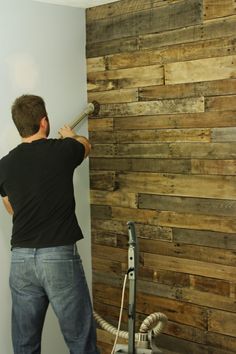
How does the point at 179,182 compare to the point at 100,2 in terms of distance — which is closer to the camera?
the point at 179,182

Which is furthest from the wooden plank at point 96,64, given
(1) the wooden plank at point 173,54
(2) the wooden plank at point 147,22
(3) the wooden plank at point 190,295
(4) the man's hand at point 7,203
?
(3) the wooden plank at point 190,295

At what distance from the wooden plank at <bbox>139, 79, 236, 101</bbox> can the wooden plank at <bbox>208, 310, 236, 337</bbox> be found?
116 cm

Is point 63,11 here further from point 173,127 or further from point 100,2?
point 173,127

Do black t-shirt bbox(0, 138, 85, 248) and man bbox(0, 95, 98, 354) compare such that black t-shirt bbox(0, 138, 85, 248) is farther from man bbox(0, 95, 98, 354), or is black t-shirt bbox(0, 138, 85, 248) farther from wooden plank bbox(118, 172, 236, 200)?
wooden plank bbox(118, 172, 236, 200)

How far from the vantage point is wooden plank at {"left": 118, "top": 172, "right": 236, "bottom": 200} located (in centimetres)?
265

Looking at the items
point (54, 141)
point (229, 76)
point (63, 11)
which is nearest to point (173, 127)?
point (229, 76)

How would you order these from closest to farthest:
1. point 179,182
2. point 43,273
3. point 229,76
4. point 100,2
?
point 43,273, point 229,76, point 179,182, point 100,2

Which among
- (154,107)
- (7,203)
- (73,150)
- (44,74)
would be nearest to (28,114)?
(73,150)

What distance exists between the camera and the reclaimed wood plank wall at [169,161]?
266cm

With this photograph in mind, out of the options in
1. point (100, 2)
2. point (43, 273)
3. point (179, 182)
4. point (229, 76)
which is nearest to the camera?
point (43, 273)

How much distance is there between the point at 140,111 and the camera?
302 cm

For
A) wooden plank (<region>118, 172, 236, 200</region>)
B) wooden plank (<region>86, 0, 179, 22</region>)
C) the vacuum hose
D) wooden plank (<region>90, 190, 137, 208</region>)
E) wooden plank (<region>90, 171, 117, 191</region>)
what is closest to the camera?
the vacuum hose

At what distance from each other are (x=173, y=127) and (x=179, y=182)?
31cm

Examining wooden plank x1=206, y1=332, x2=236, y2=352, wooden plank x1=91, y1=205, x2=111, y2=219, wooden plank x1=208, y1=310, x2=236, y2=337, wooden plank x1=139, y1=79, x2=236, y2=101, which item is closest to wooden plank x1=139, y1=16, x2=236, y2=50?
wooden plank x1=139, y1=79, x2=236, y2=101
